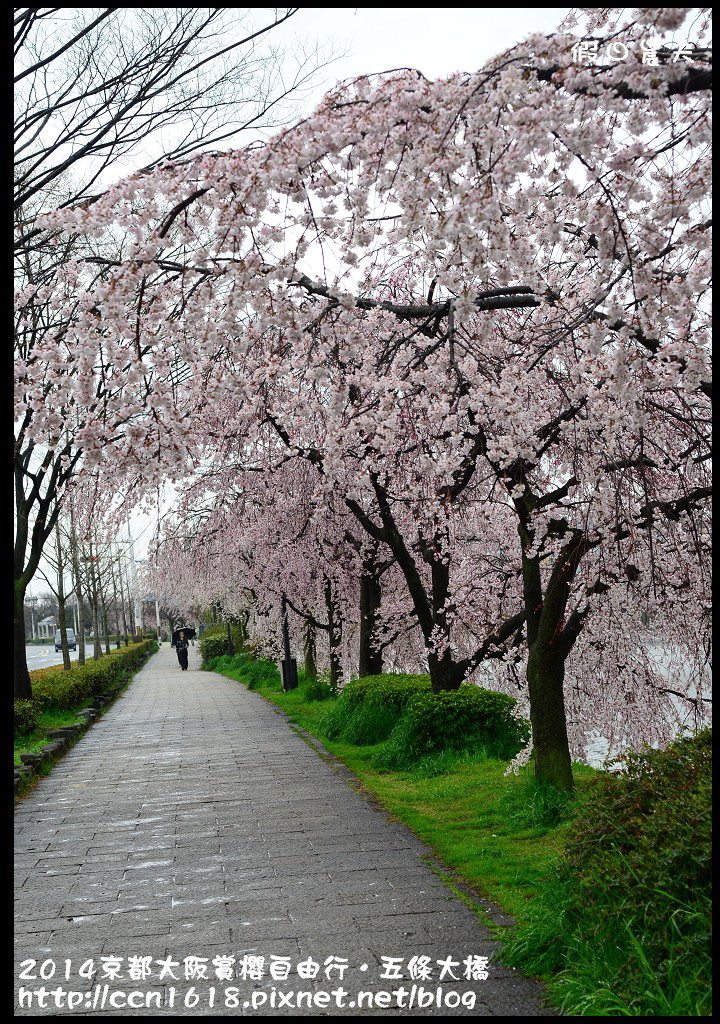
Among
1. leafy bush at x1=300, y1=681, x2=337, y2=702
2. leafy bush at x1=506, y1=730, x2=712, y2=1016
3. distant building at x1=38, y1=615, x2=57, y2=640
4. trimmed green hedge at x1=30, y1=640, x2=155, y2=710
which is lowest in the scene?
distant building at x1=38, y1=615, x2=57, y2=640

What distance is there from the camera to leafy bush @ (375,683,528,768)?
10.4 metres

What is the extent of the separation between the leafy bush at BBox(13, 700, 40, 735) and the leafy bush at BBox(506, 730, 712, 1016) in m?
10.6

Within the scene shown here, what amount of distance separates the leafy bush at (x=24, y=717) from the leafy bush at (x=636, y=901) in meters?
10.6

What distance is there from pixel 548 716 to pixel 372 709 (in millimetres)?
5036

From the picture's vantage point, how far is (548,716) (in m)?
7.80

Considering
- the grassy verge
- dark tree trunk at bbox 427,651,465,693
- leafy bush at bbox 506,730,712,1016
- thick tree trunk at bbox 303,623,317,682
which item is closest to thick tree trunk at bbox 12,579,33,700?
the grassy verge

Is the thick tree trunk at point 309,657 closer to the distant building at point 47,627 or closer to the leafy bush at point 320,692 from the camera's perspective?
the leafy bush at point 320,692

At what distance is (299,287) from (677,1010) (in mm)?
3962

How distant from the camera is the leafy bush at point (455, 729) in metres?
10.4

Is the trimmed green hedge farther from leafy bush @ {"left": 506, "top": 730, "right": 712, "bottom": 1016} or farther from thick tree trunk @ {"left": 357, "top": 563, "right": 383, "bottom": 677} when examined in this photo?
leafy bush @ {"left": 506, "top": 730, "right": 712, "bottom": 1016}

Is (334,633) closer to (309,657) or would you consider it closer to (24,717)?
(309,657)

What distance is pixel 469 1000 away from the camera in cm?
409

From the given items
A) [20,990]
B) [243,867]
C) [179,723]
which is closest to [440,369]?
[243,867]

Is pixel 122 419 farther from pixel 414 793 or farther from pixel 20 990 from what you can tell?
pixel 414 793
